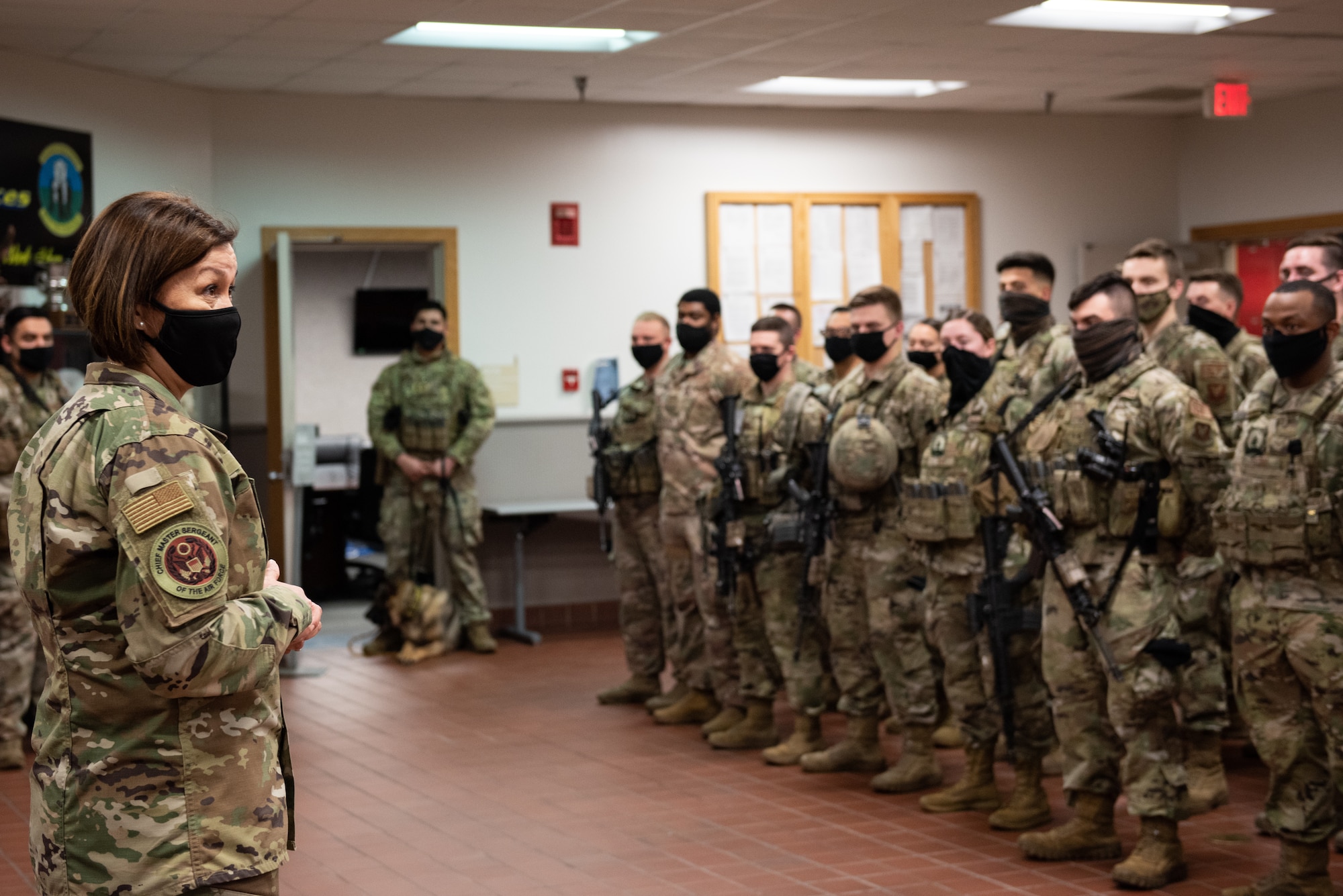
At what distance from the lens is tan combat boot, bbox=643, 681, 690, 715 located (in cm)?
711

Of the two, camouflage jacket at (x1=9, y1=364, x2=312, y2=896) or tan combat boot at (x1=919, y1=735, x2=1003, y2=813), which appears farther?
tan combat boot at (x1=919, y1=735, x2=1003, y2=813)

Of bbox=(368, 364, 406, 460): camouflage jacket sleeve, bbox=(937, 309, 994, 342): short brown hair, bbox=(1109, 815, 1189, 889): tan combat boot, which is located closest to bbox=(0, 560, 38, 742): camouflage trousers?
bbox=(368, 364, 406, 460): camouflage jacket sleeve

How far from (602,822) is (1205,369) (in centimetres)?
291

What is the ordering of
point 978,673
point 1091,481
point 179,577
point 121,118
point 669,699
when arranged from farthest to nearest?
point 121,118 → point 669,699 → point 978,673 → point 1091,481 → point 179,577

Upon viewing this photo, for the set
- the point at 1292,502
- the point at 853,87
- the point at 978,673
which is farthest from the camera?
the point at 853,87

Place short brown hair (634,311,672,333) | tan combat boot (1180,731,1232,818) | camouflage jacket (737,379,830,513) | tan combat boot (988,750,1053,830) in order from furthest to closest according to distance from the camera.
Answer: short brown hair (634,311,672,333) → camouflage jacket (737,379,830,513) → tan combat boot (1180,731,1232,818) → tan combat boot (988,750,1053,830)

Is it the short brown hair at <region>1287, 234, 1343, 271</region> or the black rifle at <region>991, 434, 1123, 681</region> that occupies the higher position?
the short brown hair at <region>1287, 234, 1343, 271</region>

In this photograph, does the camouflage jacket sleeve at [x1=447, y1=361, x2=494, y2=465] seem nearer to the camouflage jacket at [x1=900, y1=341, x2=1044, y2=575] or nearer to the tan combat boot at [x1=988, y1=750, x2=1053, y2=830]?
the camouflage jacket at [x1=900, y1=341, x2=1044, y2=575]

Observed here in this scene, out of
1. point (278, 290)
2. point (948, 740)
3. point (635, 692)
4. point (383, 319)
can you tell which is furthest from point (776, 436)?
point (383, 319)

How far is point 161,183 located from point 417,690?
3.27 m

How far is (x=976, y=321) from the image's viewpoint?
17.3 feet

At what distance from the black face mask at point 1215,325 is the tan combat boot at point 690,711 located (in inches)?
110

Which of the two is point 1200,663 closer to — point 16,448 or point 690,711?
point 690,711

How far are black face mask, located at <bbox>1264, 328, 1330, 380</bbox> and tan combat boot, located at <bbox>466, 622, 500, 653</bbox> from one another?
18.9ft
